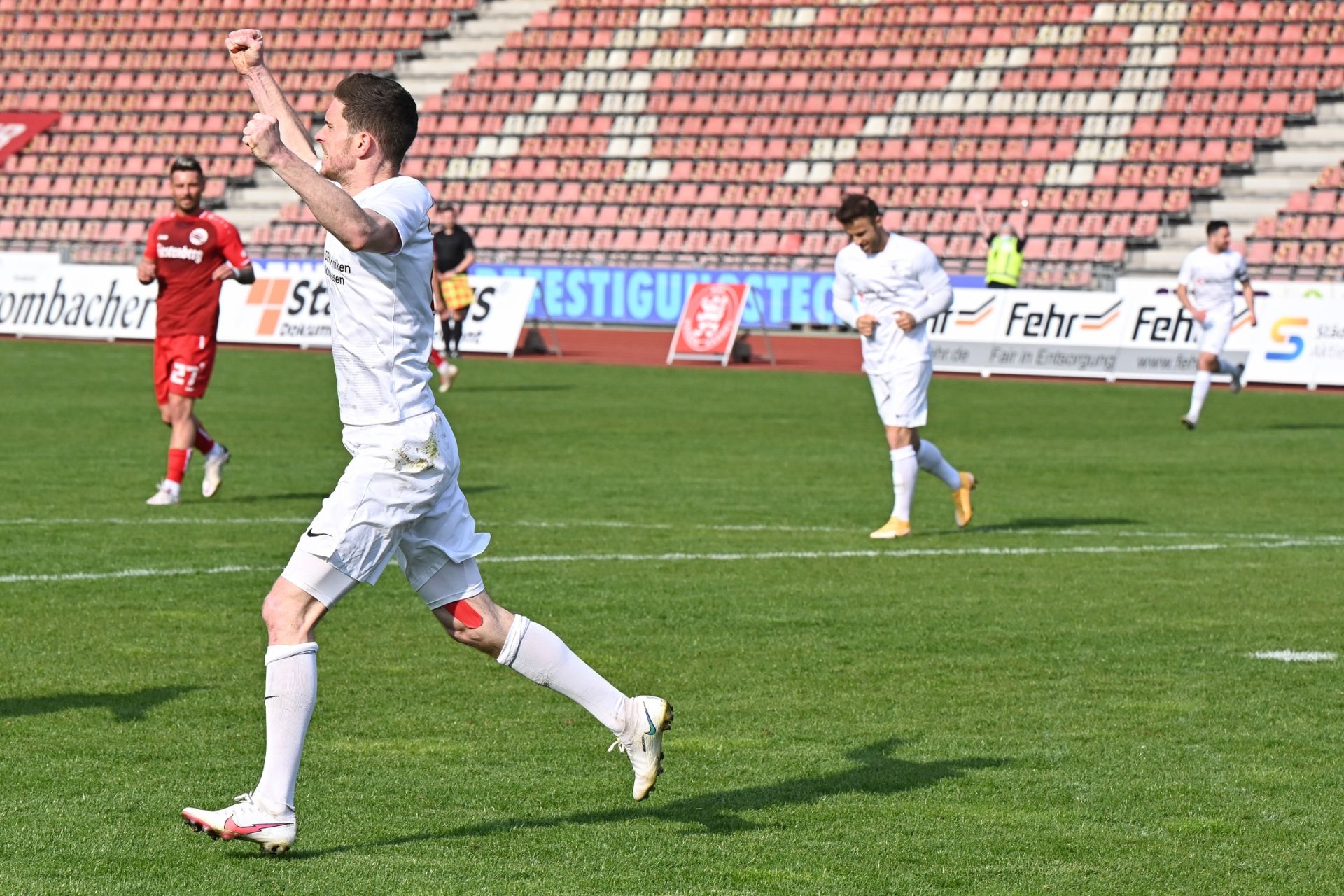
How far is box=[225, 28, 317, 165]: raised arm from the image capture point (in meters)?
5.26

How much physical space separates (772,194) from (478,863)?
33.9 meters

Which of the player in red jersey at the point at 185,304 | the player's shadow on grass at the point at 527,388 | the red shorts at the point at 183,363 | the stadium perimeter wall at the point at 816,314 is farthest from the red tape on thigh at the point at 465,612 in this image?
the player's shadow on grass at the point at 527,388

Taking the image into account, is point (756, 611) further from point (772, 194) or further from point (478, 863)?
point (772, 194)

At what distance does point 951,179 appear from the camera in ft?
121

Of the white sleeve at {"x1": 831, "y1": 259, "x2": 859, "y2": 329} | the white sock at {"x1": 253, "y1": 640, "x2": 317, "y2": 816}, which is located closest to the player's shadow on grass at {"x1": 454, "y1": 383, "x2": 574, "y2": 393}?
the white sleeve at {"x1": 831, "y1": 259, "x2": 859, "y2": 329}

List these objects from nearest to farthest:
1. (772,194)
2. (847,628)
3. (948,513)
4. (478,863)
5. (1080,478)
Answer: (478,863)
(847,628)
(948,513)
(1080,478)
(772,194)

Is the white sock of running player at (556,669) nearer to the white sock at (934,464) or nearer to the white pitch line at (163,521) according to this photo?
the white pitch line at (163,521)

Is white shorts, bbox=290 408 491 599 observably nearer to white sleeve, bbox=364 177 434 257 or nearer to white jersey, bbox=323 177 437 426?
white jersey, bbox=323 177 437 426

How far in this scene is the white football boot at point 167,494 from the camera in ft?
43.6

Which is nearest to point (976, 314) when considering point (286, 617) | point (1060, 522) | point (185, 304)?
point (1060, 522)

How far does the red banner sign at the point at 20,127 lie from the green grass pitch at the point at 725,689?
106 ft

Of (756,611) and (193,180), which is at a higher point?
(193,180)

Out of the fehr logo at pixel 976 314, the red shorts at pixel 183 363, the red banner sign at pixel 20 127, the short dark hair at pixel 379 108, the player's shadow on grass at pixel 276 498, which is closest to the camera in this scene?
the short dark hair at pixel 379 108

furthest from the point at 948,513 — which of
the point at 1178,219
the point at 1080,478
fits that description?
the point at 1178,219
